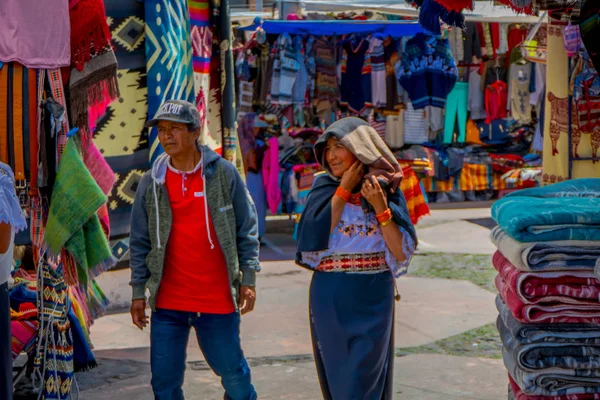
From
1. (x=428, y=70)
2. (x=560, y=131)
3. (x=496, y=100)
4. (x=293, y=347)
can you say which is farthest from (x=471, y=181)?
(x=293, y=347)

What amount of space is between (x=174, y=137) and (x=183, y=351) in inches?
41.8

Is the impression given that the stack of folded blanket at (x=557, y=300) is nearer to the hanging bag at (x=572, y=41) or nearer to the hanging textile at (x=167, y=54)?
the hanging bag at (x=572, y=41)

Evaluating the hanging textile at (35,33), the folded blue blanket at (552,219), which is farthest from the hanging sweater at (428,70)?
the folded blue blanket at (552,219)

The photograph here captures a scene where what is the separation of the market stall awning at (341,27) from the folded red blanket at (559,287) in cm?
808

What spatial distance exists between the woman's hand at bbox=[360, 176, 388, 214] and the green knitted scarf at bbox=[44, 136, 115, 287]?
155 cm

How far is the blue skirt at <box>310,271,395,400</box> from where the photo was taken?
15.1 feet

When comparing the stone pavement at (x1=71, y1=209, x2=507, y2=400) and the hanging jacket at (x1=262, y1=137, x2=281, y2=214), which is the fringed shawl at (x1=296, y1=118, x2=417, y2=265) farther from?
the hanging jacket at (x1=262, y1=137, x2=281, y2=214)

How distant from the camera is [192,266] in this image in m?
4.87

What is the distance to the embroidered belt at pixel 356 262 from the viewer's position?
463 centimetres

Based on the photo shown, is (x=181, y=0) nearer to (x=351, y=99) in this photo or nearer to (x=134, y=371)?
(x=134, y=371)

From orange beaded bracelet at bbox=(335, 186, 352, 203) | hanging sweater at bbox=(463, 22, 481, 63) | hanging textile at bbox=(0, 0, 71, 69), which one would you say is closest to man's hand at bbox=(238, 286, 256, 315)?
orange beaded bracelet at bbox=(335, 186, 352, 203)

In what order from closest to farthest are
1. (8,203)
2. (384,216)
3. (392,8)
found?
(8,203)
(384,216)
(392,8)

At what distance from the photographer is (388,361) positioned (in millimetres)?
4770

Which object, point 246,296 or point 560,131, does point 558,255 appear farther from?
point 560,131
